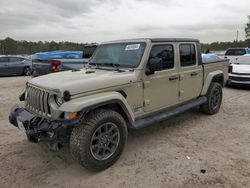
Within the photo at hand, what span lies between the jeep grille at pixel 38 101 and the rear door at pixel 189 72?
2.73 m

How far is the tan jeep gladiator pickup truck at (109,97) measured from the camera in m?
2.94

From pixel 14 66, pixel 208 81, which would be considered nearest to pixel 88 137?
pixel 208 81

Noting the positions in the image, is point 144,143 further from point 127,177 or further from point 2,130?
point 2,130

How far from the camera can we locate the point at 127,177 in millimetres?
3076

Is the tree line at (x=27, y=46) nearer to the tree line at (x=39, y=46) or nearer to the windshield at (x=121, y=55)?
the tree line at (x=39, y=46)

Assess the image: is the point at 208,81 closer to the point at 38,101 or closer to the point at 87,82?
the point at 87,82

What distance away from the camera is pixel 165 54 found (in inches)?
168

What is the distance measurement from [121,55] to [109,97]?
123 cm

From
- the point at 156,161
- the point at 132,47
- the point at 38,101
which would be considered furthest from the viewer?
the point at 132,47

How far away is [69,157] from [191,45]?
11.5 ft

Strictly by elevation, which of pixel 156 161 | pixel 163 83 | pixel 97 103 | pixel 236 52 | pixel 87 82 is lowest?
pixel 156 161

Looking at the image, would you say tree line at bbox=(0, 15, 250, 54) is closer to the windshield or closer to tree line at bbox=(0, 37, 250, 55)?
tree line at bbox=(0, 37, 250, 55)

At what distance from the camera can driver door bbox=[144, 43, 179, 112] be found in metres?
3.87

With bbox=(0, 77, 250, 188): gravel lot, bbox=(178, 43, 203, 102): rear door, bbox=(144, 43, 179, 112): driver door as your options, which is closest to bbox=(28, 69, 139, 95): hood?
bbox=(144, 43, 179, 112): driver door
